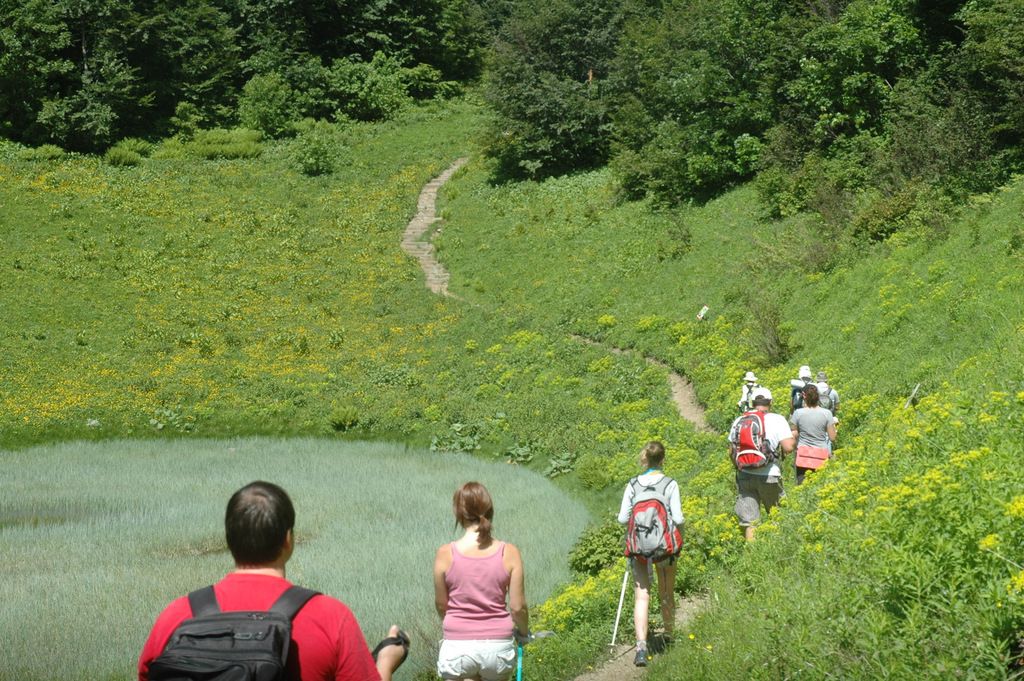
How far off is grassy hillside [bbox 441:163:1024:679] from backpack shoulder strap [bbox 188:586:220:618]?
155 inches

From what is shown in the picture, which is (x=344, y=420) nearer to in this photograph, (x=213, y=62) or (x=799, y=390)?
(x=799, y=390)

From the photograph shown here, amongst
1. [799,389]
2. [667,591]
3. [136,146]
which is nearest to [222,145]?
[136,146]

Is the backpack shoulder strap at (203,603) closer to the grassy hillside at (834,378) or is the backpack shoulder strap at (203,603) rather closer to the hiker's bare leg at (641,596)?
the grassy hillside at (834,378)

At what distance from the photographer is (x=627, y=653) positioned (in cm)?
1000

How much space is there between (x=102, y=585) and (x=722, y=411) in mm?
11062

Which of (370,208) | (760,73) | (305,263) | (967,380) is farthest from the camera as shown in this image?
(370,208)

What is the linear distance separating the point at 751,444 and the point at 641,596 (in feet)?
9.13

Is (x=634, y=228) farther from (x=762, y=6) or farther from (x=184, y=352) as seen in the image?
(x=184, y=352)

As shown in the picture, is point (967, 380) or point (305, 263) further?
point (305, 263)

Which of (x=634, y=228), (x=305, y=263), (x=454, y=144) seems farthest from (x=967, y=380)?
(x=454, y=144)

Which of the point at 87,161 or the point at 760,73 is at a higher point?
the point at 760,73

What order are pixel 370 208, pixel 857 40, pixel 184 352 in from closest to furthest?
1. pixel 857 40
2. pixel 184 352
3. pixel 370 208

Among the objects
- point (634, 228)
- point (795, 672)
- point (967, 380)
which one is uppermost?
point (795, 672)

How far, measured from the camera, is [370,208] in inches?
1795
